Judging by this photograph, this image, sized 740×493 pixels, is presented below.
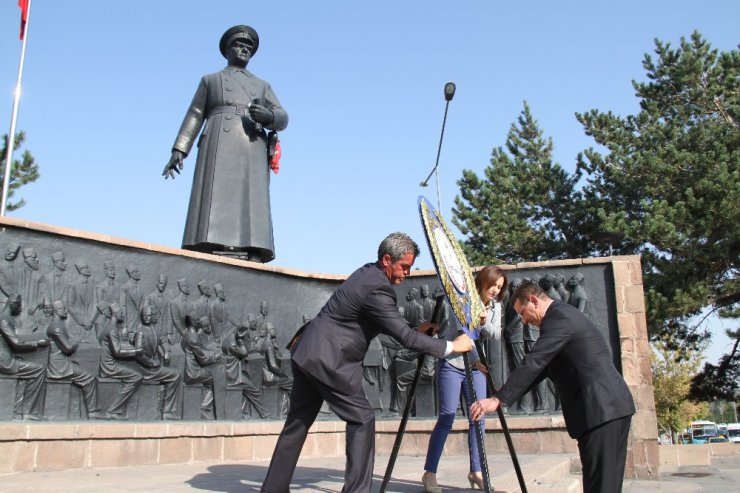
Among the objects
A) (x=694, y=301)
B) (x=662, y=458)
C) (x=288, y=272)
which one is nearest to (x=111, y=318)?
(x=288, y=272)

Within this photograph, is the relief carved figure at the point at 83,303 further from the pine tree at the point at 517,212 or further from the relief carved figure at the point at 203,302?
the pine tree at the point at 517,212

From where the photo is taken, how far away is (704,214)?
20391 mm

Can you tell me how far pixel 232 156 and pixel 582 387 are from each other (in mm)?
8599

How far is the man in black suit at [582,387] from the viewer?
3.80 metres

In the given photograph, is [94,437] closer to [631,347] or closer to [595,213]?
[631,347]

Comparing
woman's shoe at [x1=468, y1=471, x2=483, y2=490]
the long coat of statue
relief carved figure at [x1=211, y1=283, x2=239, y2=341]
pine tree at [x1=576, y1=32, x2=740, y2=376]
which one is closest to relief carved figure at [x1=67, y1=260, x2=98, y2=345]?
relief carved figure at [x1=211, y1=283, x2=239, y2=341]

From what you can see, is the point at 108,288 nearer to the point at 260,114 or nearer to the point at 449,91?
the point at 260,114

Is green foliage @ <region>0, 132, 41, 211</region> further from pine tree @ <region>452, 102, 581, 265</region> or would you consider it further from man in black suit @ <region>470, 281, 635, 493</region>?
man in black suit @ <region>470, 281, 635, 493</region>

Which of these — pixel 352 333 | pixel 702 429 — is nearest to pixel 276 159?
pixel 352 333

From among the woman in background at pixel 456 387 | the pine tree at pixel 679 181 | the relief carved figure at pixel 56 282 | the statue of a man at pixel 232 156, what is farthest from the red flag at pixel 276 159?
the pine tree at pixel 679 181

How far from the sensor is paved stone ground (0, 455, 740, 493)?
17.9ft

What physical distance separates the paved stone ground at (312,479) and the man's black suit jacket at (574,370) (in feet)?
4.70

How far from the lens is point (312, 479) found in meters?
6.19

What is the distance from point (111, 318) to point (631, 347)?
659cm
